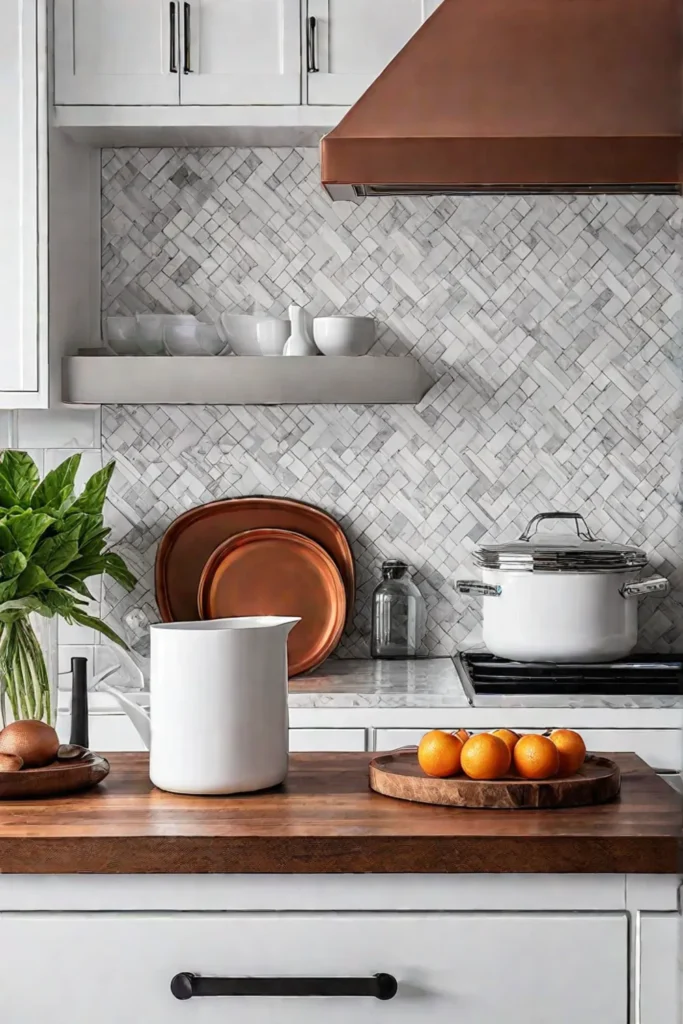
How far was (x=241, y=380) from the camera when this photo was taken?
289cm

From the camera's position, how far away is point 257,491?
10.7 ft

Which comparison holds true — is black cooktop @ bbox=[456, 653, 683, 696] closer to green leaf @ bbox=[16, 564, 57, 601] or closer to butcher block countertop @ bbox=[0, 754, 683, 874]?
green leaf @ bbox=[16, 564, 57, 601]

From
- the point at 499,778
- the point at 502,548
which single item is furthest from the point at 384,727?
the point at 499,778

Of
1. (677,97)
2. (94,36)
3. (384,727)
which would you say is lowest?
(384,727)

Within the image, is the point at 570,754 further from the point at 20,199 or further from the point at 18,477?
the point at 20,199

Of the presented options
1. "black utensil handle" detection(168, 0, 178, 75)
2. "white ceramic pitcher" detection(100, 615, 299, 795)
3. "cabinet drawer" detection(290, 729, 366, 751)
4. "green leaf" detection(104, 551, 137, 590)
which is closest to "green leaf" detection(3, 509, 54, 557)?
"green leaf" detection(104, 551, 137, 590)

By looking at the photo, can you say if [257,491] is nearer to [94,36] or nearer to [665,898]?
[94,36]

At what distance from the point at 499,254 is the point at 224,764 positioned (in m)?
2.14

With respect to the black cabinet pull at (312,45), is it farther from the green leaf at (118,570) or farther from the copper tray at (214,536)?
the green leaf at (118,570)

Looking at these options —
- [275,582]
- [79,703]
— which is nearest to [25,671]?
[79,703]

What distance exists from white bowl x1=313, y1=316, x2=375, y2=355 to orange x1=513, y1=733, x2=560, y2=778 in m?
1.65

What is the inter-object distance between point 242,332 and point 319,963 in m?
2.04

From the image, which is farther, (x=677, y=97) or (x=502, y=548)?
(x=502, y=548)

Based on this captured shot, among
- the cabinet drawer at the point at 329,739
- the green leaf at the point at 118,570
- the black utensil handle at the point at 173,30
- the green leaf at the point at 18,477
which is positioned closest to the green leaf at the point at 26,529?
the green leaf at the point at 18,477
